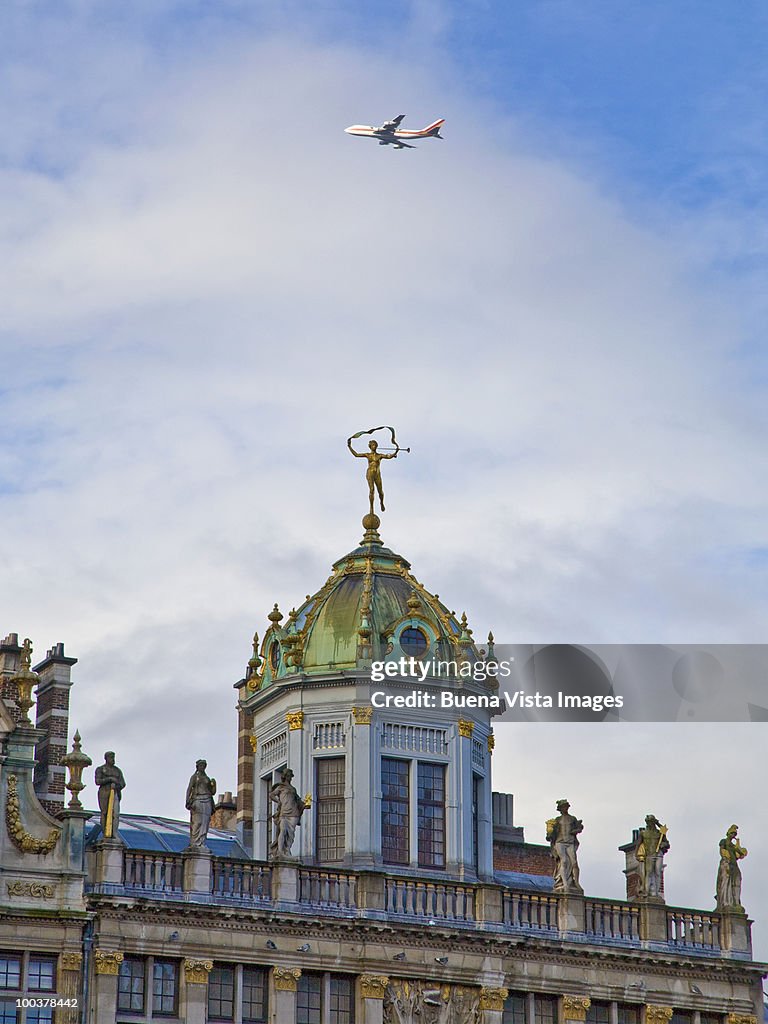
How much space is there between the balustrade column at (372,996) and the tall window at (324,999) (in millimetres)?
339

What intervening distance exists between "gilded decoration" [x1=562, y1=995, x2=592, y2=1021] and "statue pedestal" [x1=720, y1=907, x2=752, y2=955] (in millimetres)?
4877

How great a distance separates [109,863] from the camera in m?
70.1

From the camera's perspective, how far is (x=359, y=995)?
71938mm

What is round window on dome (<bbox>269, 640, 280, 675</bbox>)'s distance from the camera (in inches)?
3093

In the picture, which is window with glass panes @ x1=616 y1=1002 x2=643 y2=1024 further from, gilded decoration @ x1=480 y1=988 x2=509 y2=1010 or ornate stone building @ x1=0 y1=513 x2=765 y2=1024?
gilded decoration @ x1=480 y1=988 x2=509 y2=1010

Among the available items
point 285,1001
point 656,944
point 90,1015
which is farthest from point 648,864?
point 90,1015

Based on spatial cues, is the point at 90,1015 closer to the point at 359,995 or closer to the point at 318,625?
the point at 359,995

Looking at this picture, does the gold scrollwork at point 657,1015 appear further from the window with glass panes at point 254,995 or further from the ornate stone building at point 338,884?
the window with glass panes at point 254,995

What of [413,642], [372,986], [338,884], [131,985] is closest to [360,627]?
[413,642]

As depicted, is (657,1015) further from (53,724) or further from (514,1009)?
(53,724)

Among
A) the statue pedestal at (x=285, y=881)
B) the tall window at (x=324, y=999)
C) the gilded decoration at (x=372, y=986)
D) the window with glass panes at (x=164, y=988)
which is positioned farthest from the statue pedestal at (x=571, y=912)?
the window with glass panes at (x=164, y=988)

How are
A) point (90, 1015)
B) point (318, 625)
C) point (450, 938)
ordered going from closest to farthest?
point (90, 1015)
point (450, 938)
point (318, 625)

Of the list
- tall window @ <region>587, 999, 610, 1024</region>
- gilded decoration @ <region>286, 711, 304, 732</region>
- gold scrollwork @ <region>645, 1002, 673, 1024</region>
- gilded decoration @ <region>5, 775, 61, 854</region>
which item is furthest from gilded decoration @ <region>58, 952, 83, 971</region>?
gold scrollwork @ <region>645, 1002, 673, 1024</region>

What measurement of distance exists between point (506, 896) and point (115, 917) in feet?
36.4
